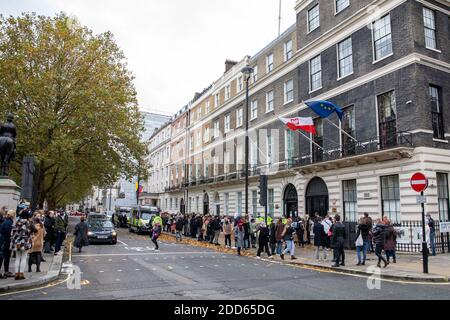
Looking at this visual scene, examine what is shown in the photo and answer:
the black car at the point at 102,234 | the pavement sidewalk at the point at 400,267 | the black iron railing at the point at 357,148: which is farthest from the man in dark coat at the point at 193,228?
the pavement sidewalk at the point at 400,267

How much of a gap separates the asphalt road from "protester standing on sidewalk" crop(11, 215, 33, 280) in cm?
125

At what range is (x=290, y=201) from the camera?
28.0 m


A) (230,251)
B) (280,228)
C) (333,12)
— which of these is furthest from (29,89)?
(333,12)

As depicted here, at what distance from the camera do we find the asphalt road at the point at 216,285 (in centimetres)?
850

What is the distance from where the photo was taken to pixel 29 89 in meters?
23.2

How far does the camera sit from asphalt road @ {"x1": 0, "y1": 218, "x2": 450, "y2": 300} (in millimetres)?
8500

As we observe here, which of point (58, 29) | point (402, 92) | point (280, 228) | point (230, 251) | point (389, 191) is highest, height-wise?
point (58, 29)

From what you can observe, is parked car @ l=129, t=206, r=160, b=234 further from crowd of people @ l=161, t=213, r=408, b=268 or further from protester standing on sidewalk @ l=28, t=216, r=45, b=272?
protester standing on sidewalk @ l=28, t=216, r=45, b=272

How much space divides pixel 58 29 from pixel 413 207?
900 inches

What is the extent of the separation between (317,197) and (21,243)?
715 inches

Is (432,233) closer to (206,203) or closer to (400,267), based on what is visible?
(400,267)

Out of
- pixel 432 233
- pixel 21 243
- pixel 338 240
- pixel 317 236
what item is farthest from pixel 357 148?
pixel 21 243

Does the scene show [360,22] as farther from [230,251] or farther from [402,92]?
[230,251]

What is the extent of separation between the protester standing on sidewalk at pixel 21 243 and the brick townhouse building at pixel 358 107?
14.1m
